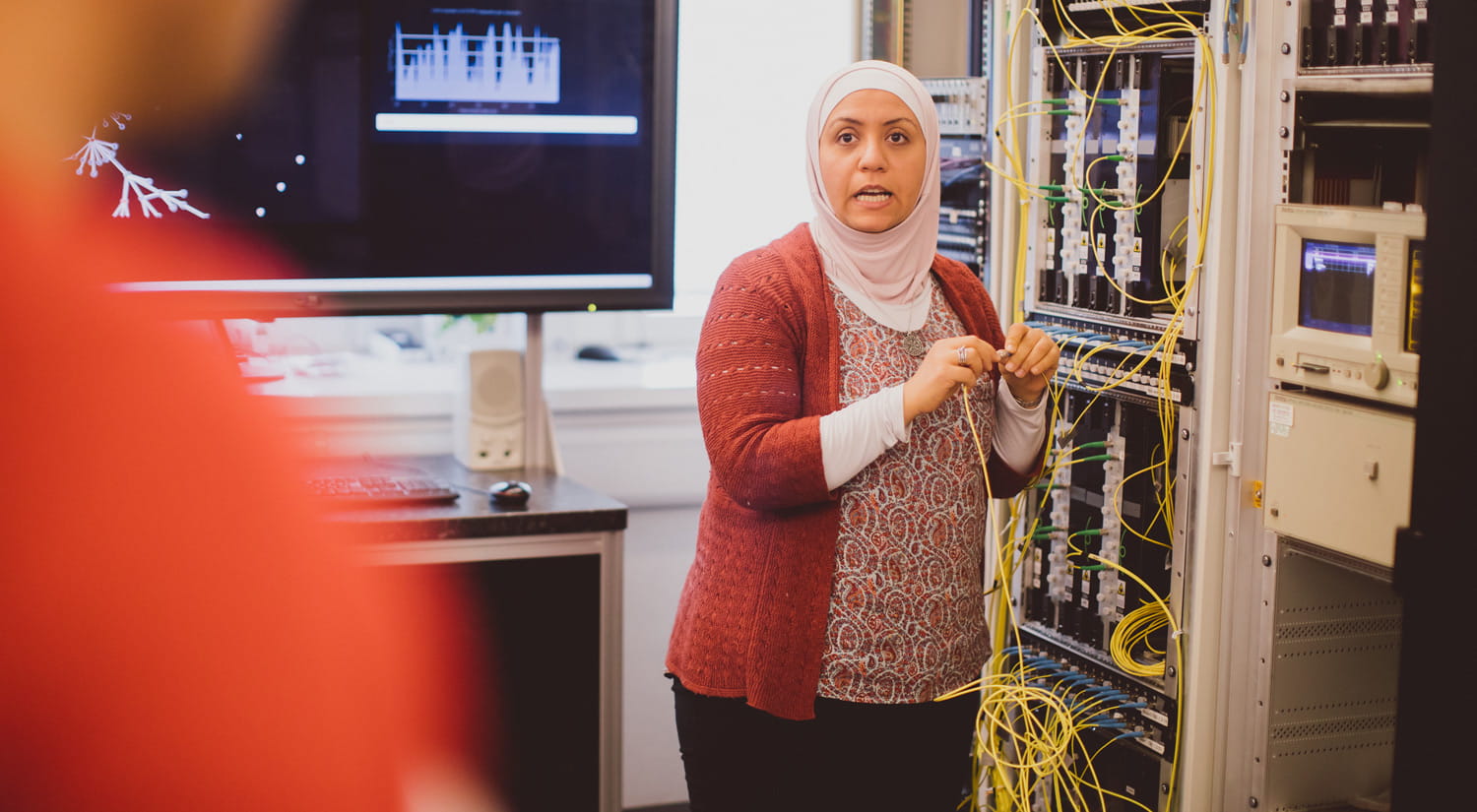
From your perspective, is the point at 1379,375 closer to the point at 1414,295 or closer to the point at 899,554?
the point at 1414,295

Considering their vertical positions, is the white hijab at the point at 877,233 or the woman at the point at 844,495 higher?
the white hijab at the point at 877,233

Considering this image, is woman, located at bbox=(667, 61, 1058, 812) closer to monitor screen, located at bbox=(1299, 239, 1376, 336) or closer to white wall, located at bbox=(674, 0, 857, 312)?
monitor screen, located at bbox=(1299, 239, 1376, 336)

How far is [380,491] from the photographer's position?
8.09 feet

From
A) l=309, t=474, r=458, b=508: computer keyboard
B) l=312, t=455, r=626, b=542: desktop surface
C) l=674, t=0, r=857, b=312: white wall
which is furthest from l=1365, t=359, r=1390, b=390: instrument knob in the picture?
l=674, t=0, r=857, b=312: white wall

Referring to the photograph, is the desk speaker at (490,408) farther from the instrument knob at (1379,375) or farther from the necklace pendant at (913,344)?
the instrument knob at (1379,375)

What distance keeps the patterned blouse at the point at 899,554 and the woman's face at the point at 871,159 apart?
0.13 meters

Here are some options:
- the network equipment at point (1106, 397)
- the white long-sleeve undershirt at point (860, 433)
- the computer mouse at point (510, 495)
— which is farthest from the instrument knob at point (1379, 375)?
the computer mouse at point (510, 495)

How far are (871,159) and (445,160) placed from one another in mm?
1028

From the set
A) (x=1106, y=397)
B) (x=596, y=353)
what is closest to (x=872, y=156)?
(x=1106, y=397)

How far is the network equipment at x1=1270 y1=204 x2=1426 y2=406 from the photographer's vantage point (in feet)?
5.90

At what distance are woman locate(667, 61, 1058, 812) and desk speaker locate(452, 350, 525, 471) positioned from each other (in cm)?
95

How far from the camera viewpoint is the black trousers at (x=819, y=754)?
1.84 m

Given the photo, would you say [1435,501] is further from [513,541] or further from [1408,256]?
[513,541]

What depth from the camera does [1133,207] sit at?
7.43 feet
